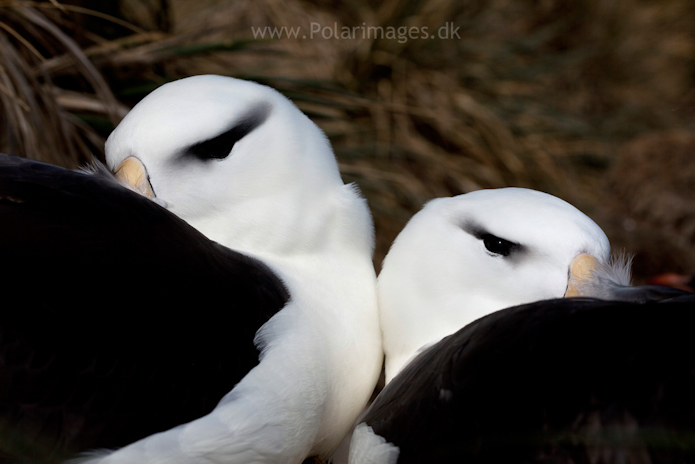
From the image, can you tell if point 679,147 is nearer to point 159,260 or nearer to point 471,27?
point 471,27

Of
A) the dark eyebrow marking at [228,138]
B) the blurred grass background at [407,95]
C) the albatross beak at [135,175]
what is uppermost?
the dark eyebrow marking at [228,138]

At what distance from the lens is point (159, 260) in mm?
1979

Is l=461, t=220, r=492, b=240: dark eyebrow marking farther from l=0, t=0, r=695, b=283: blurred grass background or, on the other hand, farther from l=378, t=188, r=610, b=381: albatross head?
l=0, t=0, r=695, b=283: blurred grass background

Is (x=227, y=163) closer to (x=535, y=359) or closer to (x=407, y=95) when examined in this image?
(x=535, y=359)

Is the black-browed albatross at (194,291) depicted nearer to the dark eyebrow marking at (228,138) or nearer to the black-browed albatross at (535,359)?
the dark eyebrow marking at (228,138)

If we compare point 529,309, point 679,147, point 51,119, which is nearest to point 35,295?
point 529,309

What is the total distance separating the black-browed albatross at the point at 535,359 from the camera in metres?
1.63

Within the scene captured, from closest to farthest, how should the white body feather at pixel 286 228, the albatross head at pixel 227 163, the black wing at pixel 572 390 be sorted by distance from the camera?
the black wing at pixel 572 390 < the white body feather at pixel 286 228 < the albatross head at pixel 227 163

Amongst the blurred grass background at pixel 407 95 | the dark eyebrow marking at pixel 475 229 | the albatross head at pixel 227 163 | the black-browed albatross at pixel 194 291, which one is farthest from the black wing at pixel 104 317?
the blurred grass background at pixel 407 95

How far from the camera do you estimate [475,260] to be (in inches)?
95.9

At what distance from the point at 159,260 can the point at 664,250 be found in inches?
199

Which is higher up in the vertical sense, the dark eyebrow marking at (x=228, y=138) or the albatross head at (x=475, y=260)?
the dark eyebrow marking at (x=228, y=138)

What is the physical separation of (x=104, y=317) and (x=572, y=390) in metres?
1.20

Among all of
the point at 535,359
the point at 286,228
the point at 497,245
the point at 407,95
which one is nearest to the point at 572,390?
the point at 535,359
